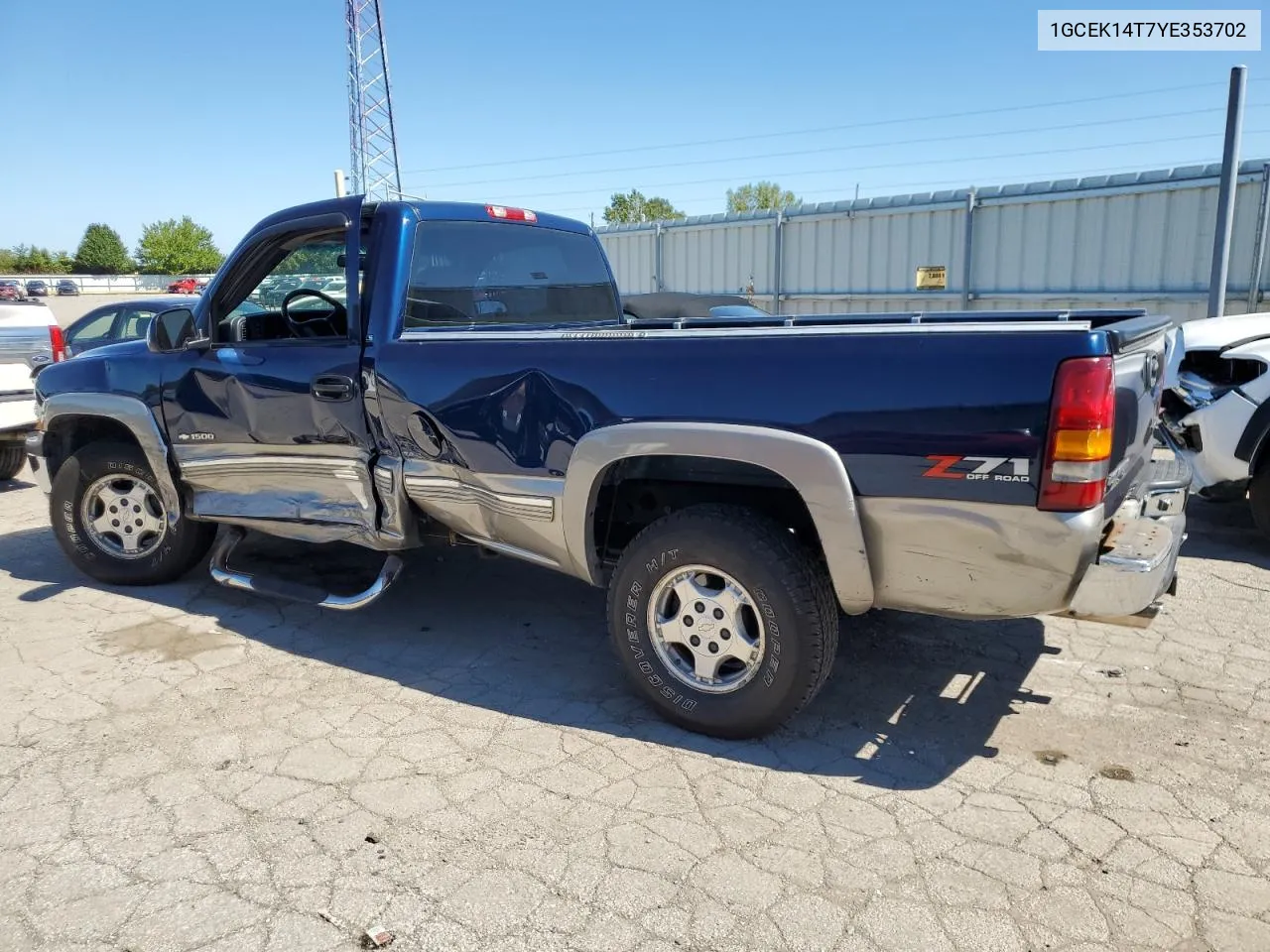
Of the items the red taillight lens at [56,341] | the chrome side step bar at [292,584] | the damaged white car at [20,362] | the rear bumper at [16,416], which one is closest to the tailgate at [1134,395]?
the chrome side step bar at [292,584]

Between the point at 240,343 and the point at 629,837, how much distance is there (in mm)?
3194

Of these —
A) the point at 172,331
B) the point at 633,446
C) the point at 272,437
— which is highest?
the point at 172,331

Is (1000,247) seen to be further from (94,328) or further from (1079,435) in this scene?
(94,328)

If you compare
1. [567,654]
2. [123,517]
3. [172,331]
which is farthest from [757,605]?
[123,517]

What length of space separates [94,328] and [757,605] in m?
10.9

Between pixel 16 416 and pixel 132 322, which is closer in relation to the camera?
pixel 16 416

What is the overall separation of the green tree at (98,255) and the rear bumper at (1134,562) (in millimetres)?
98558

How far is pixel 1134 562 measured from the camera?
9.77 feet

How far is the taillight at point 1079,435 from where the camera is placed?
105 inches

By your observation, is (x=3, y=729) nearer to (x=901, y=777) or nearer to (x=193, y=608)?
(x=193, y=608)

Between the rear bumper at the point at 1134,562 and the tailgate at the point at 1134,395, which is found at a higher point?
the tailgate at the point at 1134,395

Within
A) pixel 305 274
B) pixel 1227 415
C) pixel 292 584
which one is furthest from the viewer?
pixel 1227 415

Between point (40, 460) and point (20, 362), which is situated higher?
point (20, 362)

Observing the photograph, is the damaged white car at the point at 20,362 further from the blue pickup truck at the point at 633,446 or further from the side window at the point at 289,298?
the side window at the point at 289,298
